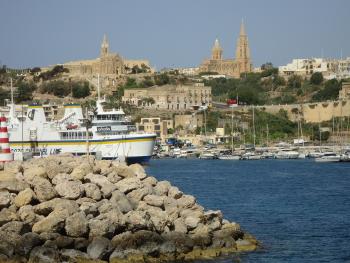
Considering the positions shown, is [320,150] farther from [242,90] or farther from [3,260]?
[3,260]

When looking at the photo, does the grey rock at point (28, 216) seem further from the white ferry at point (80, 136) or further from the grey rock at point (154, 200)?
the white ferry at point (80, 136)

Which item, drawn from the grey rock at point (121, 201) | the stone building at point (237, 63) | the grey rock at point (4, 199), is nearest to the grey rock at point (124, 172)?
the grey rock at point (121, 201)

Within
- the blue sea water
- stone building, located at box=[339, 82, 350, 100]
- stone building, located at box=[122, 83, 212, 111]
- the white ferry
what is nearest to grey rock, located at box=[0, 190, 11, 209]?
the blue sea water

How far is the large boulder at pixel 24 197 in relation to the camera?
21.0 m

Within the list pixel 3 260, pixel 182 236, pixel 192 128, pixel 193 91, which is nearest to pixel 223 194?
pixel 182 236

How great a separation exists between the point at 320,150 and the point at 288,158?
10.4 feet

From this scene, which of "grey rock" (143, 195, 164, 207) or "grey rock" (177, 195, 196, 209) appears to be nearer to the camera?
"grey rock" (143, 195, 164, 207)

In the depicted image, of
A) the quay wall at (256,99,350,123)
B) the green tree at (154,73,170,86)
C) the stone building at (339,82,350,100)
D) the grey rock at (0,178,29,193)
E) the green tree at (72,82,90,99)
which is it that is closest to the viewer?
the grey rock at (0,178,29,193)

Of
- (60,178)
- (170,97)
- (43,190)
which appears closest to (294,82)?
(170,97)

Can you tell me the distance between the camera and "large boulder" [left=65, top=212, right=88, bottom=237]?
20.0 metres

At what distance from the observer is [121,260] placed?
19812 mm

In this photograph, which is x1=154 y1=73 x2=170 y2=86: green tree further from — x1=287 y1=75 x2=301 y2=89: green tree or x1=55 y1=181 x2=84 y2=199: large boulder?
x1=55 y1=181 x2=84 y2=199: large boulder

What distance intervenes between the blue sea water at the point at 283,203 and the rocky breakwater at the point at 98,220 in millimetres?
983

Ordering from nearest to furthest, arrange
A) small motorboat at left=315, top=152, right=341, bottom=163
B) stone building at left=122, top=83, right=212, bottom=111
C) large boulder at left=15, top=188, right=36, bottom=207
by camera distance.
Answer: large boulder at left=15, top=188, right=36, bottom=207 < small motorboat at left=315, top=152, right=341, bottom=163 < stone building at left=122, top=83, right=212, bottom=111
